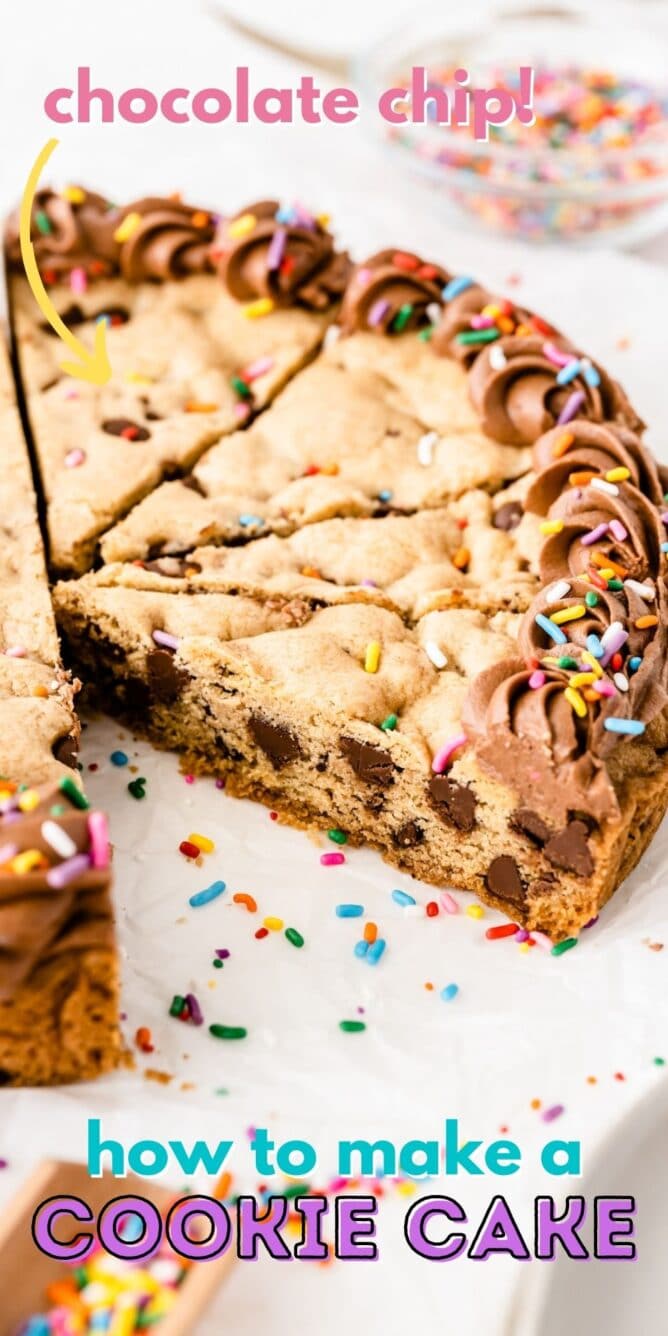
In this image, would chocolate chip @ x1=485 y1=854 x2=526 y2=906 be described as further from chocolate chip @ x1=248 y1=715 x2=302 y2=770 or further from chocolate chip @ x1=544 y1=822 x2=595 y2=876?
chocolate chip @ x1=248 y1=715 x2=302 y2=770

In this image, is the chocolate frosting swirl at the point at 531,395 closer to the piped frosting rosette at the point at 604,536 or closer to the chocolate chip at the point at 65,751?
the piped frosting rosette at the point at 604,536

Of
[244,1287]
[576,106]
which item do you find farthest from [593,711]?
[576,106]

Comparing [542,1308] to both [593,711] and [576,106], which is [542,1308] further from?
[576,106]

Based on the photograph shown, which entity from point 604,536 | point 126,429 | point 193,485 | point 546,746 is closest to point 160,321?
point 126,429

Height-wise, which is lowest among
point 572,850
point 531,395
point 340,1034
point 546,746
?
point 340,1034

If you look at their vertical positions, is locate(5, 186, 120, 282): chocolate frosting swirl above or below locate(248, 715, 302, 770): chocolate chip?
above

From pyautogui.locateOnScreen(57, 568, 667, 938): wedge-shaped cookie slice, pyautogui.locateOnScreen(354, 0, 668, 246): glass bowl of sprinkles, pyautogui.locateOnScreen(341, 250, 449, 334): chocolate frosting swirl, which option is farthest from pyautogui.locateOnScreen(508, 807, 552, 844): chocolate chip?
pyautogui.locateOnScreen(354, 0, 668, 246): glass bowl of sprinkles

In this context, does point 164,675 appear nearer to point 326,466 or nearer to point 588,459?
point 326,466
